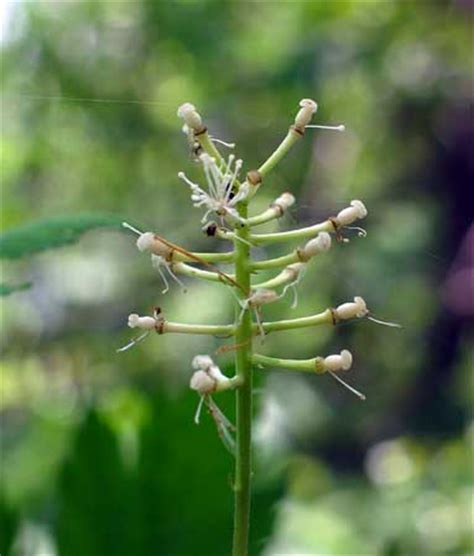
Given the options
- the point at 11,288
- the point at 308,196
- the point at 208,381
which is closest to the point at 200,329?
the point at 208,381

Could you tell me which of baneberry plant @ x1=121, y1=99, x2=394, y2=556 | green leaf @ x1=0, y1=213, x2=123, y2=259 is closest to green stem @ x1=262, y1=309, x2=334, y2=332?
baneberry plant @ x1=121, y1=99, x2=394, y2=556

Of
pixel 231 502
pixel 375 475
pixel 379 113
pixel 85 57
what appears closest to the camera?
pixel 231 502

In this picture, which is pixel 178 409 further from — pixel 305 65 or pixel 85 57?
pixel 85 57

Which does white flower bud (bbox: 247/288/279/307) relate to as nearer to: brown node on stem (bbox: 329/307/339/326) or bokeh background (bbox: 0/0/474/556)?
brown node on stem (bbox: 329/307/339/326)

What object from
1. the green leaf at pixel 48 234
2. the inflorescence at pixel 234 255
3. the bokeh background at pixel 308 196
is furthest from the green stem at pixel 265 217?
the bokeh background at pixel 308 196

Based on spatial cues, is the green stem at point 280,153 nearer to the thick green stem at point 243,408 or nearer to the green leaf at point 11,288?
the thick green stem at point 243,408

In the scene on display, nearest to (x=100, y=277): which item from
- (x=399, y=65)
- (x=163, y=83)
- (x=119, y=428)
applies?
(x=163, y=83)
